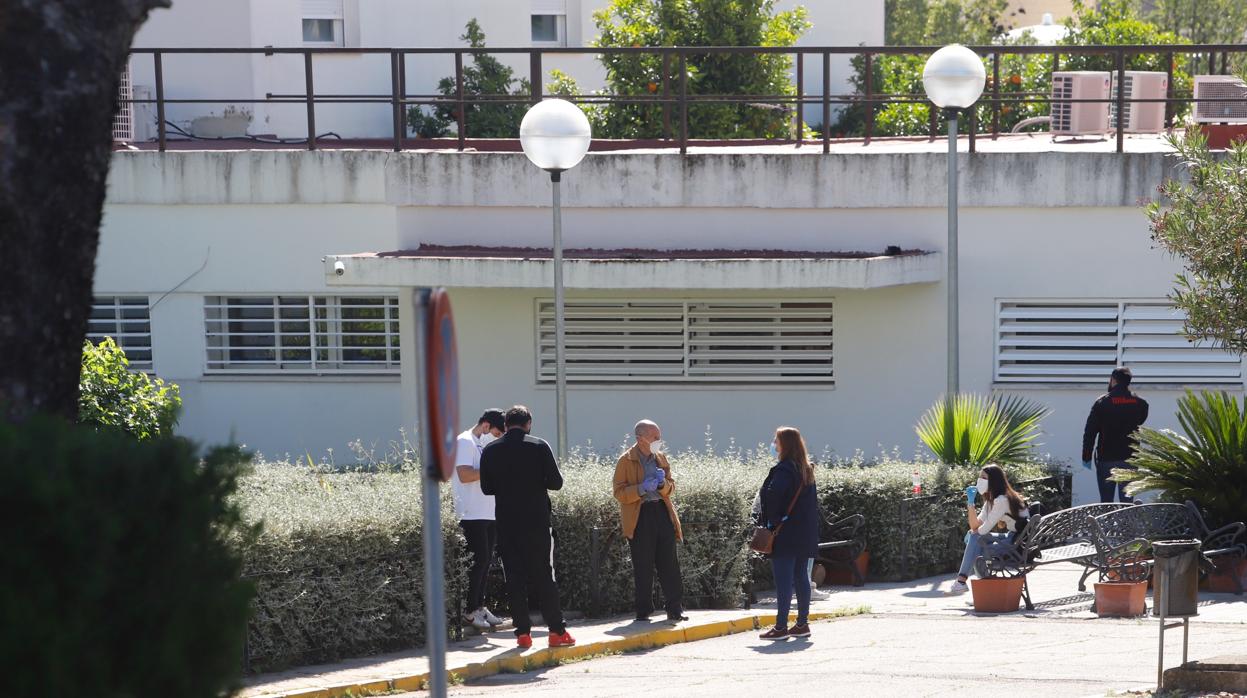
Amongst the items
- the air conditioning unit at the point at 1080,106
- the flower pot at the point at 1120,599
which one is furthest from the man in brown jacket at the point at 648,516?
the air conditioning unit at the point at 1080,106

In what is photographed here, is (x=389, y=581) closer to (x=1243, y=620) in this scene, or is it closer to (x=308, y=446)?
(x=1243, y=620)

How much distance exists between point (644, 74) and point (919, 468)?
9.80 m

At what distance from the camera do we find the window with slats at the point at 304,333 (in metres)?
16.9

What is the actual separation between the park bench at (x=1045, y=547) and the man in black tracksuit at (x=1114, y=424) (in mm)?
2209

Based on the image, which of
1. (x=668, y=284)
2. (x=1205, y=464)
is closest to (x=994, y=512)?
(x=1205, y=464)

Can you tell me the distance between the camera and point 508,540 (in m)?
9.81

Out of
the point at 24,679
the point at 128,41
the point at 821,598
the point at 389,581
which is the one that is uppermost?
the point at 128,41

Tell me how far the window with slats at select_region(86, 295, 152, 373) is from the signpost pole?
43.6 ft

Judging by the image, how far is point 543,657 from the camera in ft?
31.7

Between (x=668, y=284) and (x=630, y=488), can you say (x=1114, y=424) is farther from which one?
(x=630, y=488)

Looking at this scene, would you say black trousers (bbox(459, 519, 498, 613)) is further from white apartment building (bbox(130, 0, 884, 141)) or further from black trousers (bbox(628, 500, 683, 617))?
white apartment building (bbox(130, 0, 884, 141))

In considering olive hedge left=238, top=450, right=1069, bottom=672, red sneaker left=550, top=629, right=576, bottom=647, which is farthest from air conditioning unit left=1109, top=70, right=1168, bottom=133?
red sneaker left=550, top=629, right=576, bottom=647

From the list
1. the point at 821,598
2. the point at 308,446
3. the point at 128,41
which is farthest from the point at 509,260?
the point at 128,41

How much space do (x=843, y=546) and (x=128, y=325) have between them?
8.63 meters
